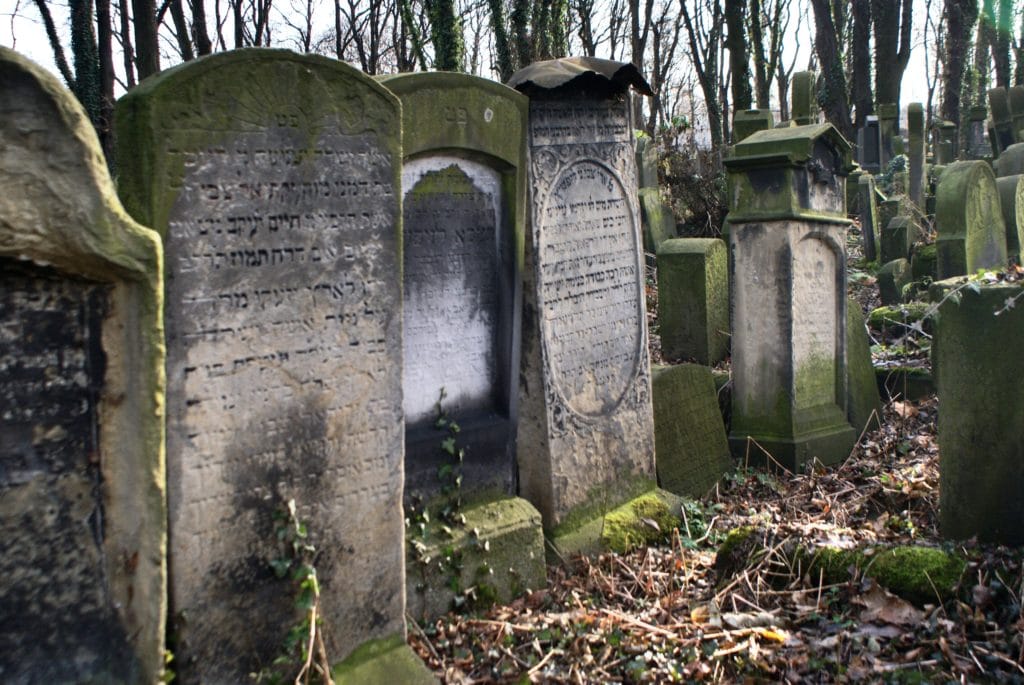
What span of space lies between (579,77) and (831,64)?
20.1 metres

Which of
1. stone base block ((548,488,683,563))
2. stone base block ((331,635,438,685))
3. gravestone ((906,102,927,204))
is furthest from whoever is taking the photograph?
gravestone ((906,102,927,204))

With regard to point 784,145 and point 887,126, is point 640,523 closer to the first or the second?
point 784,145

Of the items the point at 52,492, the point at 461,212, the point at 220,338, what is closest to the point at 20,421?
the point at 52,492

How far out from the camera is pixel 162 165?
2871 millimetres

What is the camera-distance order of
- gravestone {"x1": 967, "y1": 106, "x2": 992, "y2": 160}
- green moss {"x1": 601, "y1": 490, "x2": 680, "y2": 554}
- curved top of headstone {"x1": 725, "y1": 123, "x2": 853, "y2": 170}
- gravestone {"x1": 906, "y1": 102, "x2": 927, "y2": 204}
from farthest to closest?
gravestone {"x1": 967, "y1": 106, "x2": 992, "y2": 160}
gravestone {"x1": 906, "y1": 102, "x2": 927, "y2": 204}
curved top of headstone {"x1": 725, "y1": 123, "x2": 853, "y2": 170}
green moss {"x1": 601, "y1": 490, "x2": 680, "y2": 554}

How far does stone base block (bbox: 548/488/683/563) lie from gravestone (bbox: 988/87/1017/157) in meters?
17.3

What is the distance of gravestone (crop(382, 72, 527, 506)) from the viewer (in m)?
4.10

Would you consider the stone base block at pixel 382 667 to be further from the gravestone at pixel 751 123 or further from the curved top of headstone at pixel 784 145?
the gravestone at pixel 751 123

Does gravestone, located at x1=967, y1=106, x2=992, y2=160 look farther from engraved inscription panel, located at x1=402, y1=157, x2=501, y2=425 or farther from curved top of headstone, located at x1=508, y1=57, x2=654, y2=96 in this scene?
engraved inscription panel, located at x1=402, y1=157, x2=501, y2=425

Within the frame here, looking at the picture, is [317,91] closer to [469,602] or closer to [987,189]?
[469,602]

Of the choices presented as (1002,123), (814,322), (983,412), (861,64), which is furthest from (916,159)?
(983,412)

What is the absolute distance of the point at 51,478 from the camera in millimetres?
2449

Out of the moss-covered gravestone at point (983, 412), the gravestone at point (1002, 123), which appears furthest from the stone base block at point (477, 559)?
the gravestone at point (1002, 123)

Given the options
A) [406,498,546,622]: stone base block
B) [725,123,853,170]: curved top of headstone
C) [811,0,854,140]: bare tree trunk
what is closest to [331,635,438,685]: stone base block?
[406,498,546,622]: stone base block
